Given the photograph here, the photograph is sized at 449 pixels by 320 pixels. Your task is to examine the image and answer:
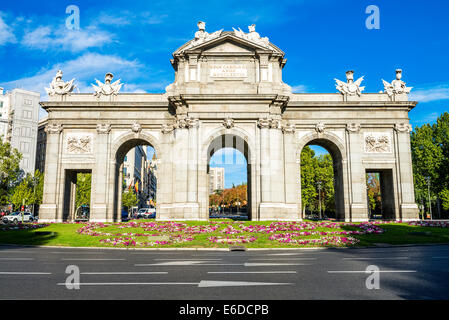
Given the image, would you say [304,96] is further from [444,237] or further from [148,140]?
[444,237]

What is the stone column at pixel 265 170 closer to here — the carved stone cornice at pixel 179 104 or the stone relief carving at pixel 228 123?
the stone relief carving at pixel 228 123

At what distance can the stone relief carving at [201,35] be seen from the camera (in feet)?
131

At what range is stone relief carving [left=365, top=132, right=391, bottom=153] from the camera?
41.1 m

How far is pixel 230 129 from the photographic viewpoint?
38250 mm

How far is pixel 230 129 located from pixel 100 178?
51.1 ft

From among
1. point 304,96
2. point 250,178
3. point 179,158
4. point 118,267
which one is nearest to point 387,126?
point 304,96

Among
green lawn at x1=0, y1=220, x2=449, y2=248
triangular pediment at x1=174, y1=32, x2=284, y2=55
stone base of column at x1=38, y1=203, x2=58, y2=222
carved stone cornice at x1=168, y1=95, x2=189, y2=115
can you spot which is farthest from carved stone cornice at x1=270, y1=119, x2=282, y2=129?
stone base of column at x1=38, y1=203, x2=58, y2=222

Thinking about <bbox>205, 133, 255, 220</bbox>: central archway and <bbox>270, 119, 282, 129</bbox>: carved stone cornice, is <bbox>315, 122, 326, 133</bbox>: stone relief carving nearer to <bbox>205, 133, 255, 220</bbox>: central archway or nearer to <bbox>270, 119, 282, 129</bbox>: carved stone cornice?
<bbox>270, 119, 282, 129</bbox>: carved stone cornice

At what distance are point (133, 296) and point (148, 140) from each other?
3381 centimetres

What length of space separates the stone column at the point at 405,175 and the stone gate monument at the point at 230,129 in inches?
4.4

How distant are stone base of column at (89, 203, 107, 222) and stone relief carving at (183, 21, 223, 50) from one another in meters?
19.8

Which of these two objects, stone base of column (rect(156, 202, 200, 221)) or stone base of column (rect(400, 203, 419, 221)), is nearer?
stone base of column (rect(156, 202, 200, 221))

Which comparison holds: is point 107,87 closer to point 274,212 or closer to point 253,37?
point 253,37
